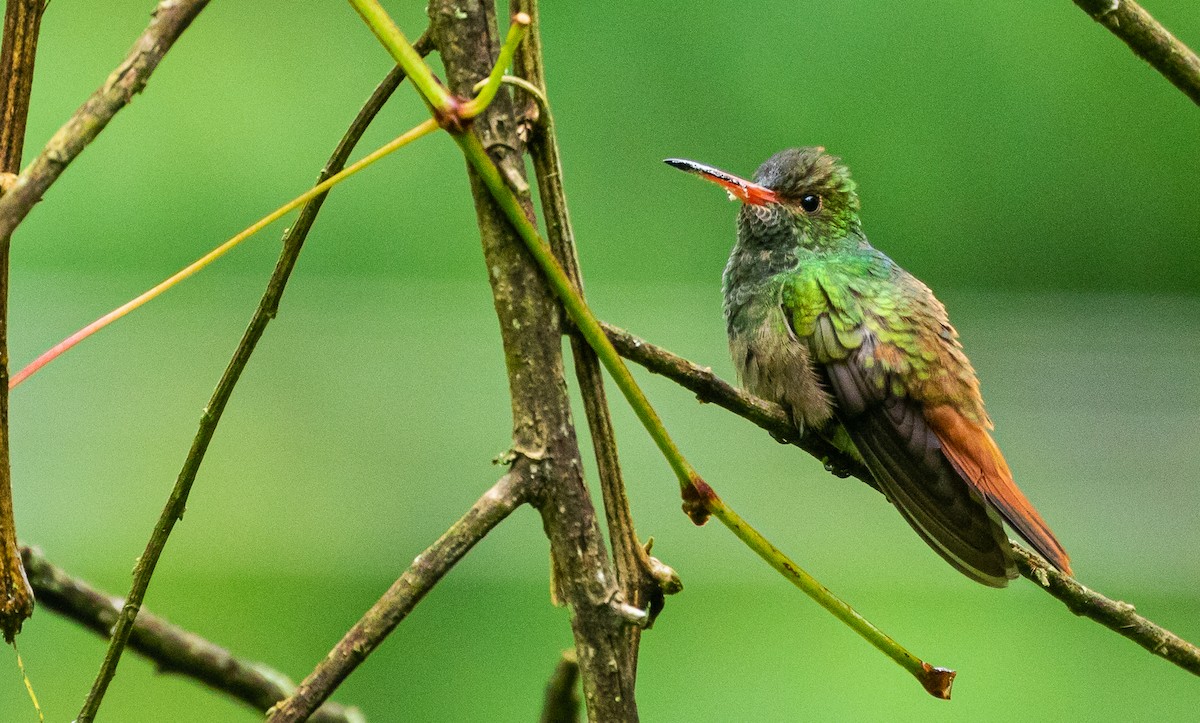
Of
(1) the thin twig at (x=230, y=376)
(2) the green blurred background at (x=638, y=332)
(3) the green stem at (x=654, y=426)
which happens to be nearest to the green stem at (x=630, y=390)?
(3) the green stem at (x=654, y=426)

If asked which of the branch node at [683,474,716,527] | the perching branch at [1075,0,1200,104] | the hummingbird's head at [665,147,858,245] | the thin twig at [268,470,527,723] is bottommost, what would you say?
the thin twig at [268,470,527,723]

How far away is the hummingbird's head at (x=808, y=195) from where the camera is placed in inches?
93.4

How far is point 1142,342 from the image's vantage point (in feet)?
17.0

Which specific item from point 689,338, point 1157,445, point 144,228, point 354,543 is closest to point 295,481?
point 354,543

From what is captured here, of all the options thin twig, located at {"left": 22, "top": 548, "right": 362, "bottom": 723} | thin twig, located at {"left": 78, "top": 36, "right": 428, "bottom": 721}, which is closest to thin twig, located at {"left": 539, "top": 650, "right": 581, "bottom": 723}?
thin twig, located at {"left": 22, "top": 548, "right": 362, "bottom": 723}

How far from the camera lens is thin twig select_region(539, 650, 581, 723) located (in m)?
1.62

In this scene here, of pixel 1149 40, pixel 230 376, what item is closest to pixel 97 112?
pixel 230 376

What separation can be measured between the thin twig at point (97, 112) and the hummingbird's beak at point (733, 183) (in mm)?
1053

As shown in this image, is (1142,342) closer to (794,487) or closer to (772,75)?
(794,487)

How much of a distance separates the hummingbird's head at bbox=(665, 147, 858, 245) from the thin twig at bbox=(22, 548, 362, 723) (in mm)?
1275

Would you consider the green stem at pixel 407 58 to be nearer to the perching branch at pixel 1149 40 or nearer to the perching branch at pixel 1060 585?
the perching branch at pixel 1060 585

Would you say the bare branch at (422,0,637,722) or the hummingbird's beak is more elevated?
the hummingbird's beak

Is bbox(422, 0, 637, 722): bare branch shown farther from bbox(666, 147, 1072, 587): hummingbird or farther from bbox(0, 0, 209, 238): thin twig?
bbox(666, 147, 1072, 587): hummingbird

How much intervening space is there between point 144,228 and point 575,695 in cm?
376
